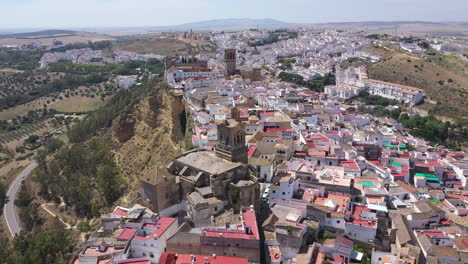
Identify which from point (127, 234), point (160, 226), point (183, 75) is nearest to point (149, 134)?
point (183, 75)

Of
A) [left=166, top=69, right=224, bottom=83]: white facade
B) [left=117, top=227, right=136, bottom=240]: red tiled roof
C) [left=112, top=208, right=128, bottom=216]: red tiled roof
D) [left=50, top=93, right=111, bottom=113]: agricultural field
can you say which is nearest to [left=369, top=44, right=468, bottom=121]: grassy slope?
[left=166, top=69, right=224, bottom=83]: white facade

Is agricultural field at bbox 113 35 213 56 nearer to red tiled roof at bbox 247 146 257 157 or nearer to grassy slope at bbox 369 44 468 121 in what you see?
grassy slope at bbox 369 44 468 121

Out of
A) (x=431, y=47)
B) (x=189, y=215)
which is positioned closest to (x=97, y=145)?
(x=189, y=215)

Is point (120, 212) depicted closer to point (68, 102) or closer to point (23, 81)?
point (68, 102)

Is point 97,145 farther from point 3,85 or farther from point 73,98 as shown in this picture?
point 3,85

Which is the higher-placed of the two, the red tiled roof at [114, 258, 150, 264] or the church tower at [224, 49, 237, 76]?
the church tower at [224, 49, 237, 76]

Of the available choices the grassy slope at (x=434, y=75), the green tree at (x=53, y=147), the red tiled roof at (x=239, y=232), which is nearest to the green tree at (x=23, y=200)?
the green tree at (x=53, y=147)

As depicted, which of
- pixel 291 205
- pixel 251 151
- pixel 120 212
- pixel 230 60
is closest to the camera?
pixel 291 205

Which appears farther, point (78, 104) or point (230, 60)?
point (78, 104)
